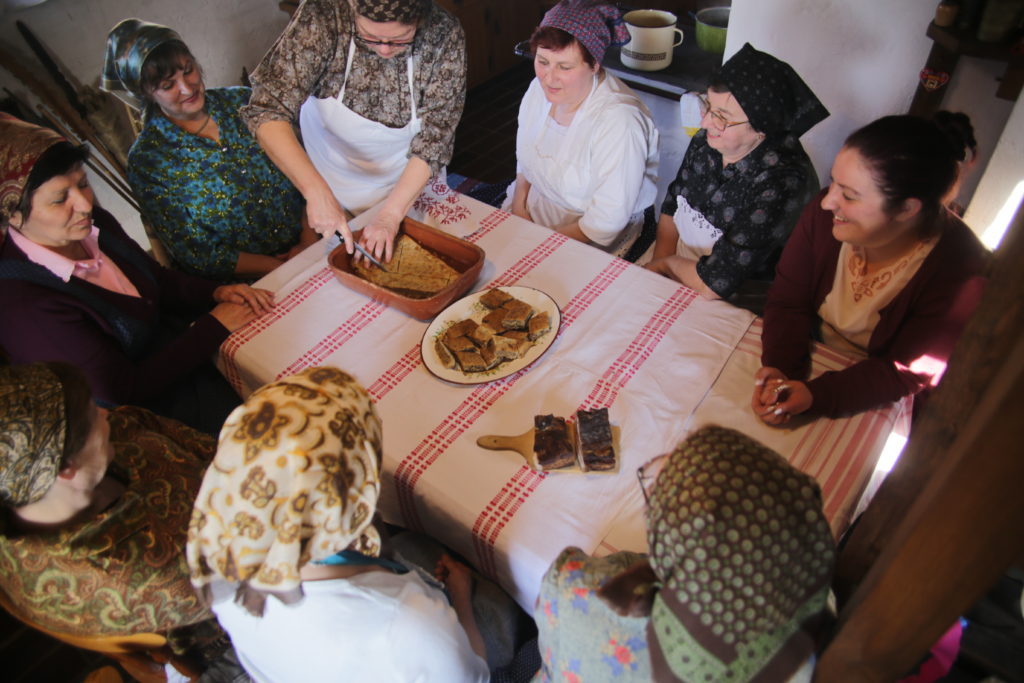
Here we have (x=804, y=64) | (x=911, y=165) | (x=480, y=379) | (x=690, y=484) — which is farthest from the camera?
(x=804, y=64)

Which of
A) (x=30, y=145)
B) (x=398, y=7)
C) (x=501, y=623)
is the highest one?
(x=398, y=7)

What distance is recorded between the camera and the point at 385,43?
6.95 feet

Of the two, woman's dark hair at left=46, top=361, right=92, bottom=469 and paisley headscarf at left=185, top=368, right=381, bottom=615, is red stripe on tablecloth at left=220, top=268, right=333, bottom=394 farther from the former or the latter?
paisley headscarf at left=185, top=368, right=381, bottom=615

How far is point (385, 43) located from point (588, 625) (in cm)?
199

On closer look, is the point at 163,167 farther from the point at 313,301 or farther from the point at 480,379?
the point at 480,379

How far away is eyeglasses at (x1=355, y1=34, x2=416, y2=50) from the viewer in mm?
2116

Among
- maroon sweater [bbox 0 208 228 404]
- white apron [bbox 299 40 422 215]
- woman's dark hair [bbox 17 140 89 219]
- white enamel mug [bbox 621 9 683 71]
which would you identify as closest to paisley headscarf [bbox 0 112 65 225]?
woman's dark hair [bbox 17 140 89 219]

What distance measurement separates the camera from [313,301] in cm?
191

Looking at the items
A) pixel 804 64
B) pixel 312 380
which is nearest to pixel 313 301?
pixel 312 380

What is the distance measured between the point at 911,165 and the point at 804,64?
151 cm

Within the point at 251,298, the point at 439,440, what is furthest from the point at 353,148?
the point at 439,440

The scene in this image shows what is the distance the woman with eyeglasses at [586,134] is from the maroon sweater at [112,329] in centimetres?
147

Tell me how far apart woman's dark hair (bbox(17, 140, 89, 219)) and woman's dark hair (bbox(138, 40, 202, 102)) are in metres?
0.56

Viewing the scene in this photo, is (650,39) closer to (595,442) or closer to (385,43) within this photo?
(385,43)
